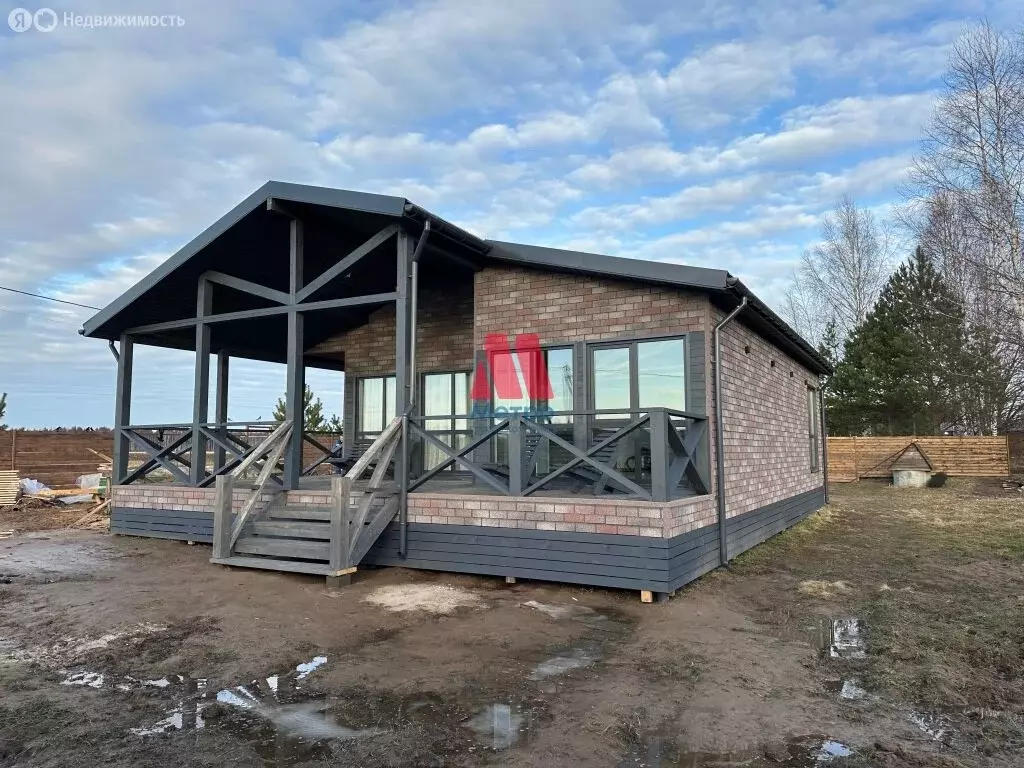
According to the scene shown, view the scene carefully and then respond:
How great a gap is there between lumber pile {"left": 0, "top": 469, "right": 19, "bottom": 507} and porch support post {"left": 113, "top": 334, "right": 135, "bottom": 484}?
258 inches

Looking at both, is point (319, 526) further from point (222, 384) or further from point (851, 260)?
point (851, 260)

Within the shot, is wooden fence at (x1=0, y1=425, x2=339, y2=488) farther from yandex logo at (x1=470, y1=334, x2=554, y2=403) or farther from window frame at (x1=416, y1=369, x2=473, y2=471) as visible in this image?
yandex logo at (x1=470, y1=334, x2=554, y2=403)

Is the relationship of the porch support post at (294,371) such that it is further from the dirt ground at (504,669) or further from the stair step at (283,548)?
the dirt ground at (504,669)

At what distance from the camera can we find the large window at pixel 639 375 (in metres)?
7.48

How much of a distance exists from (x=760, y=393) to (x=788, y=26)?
565 cm

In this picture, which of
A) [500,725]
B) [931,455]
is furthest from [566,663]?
[931,455]

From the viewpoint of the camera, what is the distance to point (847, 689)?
3.89 meters

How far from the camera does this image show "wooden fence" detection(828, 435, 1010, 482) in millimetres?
20812

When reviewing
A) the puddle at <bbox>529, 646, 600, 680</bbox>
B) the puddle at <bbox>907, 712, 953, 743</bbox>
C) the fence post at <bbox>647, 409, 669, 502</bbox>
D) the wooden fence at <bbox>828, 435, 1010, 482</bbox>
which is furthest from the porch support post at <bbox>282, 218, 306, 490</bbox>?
the wooden fence at <bbox>828, 435, 1010, 482</bbox>

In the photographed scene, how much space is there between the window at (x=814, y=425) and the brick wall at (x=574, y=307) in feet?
24.5

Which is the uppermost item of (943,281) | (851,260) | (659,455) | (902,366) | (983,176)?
(851,260)

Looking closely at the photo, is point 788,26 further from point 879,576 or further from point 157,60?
point 157,60

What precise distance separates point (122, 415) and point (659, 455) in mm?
8424

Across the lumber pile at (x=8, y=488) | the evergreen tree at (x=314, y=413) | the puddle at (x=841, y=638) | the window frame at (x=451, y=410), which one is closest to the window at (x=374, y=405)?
the window frame at (x=451, y=410)
